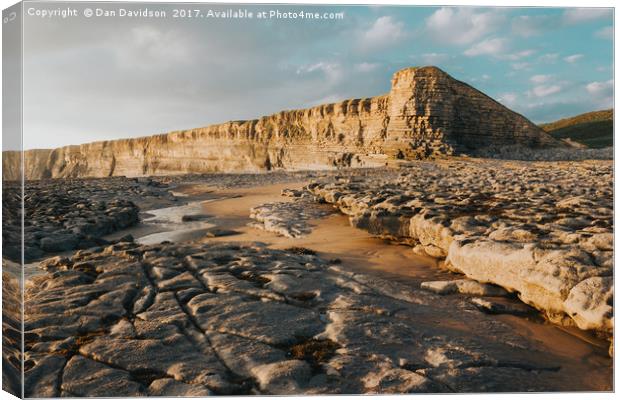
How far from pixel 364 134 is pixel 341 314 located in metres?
35.8

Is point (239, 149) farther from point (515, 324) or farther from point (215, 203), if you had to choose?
point (515, 324)

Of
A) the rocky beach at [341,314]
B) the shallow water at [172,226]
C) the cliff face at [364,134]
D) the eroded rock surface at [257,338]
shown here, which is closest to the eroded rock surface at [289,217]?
the shallow water at [172,226]

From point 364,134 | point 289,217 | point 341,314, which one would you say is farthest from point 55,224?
point 364,134

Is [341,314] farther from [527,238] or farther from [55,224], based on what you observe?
[55,224]

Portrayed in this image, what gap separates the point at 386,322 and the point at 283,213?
641cm

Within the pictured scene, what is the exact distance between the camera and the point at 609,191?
8.46m

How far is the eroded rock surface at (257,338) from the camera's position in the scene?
287 centimetres

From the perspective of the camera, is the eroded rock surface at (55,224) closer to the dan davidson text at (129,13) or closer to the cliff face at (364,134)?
the dan davidson text at (129,13)

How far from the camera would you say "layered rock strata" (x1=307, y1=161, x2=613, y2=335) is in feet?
12.2

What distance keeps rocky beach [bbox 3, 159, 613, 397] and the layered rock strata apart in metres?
0.02

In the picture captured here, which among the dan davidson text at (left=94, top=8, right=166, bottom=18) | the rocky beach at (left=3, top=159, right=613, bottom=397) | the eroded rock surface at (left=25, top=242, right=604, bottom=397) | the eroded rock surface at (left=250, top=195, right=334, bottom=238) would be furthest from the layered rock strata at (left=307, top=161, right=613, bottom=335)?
the dan davidson text at (left=94, top=8, right=166, bottom=18)


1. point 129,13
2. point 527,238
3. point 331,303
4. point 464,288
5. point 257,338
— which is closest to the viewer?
point 257,338

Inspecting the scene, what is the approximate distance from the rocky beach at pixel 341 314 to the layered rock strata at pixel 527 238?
2 centimetres

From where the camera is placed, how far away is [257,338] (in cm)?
332
